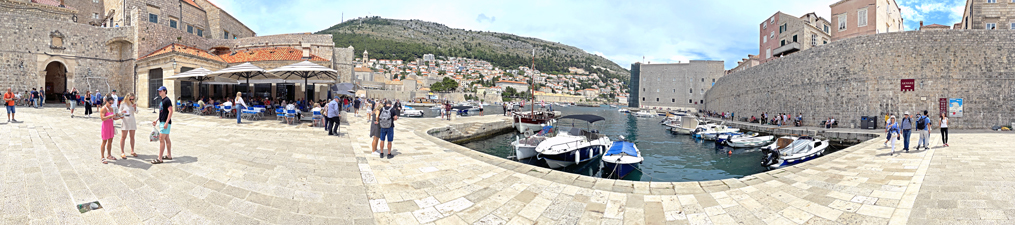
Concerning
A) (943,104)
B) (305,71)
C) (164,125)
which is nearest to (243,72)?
(305,71)

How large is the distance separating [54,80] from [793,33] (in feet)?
162

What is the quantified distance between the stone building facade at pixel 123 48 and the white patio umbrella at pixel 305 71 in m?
6.64

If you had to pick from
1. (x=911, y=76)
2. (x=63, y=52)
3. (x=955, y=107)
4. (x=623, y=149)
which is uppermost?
(x=63, y=52)

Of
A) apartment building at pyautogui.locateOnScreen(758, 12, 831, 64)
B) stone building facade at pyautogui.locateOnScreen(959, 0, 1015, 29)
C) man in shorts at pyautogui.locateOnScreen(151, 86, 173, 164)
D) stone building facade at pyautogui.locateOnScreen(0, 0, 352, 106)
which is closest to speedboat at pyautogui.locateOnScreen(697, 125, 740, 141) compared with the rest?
apartment building at pyautogui.locateOnScreen(758, 12, 831, 64)

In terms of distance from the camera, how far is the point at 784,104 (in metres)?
21.8

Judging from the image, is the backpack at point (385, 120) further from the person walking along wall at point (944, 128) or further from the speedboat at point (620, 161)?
the person walking along wall at point (944, 128)

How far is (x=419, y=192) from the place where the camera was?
445 centimetres

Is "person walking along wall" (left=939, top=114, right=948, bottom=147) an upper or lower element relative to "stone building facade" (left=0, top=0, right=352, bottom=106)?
lower

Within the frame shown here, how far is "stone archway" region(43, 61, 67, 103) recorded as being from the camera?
66.7 feet

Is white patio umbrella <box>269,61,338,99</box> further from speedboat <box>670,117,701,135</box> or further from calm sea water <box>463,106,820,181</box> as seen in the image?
speedboat <box>670,117,701,135</box>

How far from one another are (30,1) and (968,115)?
157 ft

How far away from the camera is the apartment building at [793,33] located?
2602 centimetres

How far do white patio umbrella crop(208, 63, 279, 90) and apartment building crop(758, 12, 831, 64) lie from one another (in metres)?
32.9

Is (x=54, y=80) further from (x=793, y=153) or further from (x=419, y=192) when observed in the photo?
(x=793, y=153)
